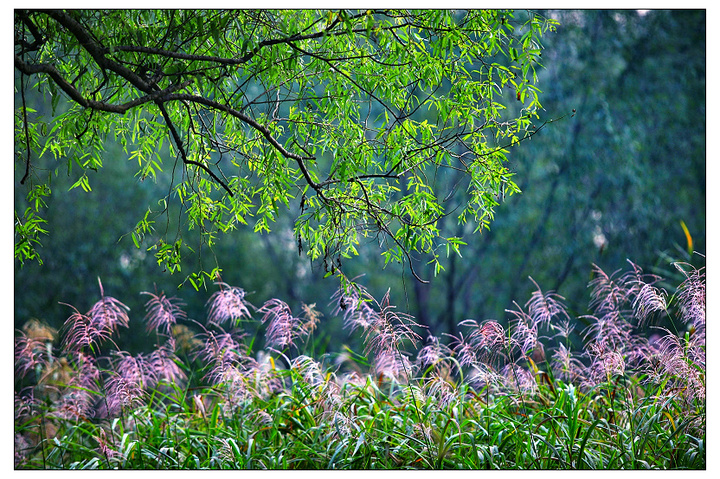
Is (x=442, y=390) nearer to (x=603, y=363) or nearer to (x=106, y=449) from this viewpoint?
(x=603, y=363)

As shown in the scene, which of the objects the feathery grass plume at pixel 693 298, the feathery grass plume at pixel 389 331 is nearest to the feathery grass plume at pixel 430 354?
the feathery grass plume at pixel 389 331

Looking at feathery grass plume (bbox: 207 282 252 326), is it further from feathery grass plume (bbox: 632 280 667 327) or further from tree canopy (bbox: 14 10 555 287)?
feathery grass plume (bbox: 632 280 667 327)

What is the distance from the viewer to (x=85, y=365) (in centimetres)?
278

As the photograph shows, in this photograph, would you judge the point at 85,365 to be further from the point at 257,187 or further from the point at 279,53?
the point at 279,53

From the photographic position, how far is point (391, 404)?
2637 mm

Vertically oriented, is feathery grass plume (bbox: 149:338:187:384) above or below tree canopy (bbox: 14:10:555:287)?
below

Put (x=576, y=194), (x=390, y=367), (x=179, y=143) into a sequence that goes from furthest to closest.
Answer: (x=576, y=194) < (x=390, y=367) < (x=179, y=143)

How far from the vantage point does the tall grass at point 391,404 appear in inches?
92.6

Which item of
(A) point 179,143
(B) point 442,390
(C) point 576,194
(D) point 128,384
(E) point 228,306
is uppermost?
(C) point 576,194

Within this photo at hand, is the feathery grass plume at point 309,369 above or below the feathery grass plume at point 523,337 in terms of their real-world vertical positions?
below

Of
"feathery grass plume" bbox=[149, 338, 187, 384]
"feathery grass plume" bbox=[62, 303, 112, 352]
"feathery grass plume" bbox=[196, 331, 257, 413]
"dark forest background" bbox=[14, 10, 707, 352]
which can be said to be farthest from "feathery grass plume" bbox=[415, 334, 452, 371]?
"dark forest background" bbox=[14, 10, 707, 352]

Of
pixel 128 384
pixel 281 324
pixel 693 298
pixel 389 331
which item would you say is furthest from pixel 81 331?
pixel 693 298

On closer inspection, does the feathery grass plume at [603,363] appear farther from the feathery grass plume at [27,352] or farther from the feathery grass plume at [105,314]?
the feathery grass plume at [27,352]

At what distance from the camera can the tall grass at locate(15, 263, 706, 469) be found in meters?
2.35
